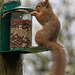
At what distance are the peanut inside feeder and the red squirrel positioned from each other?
0.71 feet

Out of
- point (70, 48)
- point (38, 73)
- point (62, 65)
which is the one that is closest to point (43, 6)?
point (62, 65)

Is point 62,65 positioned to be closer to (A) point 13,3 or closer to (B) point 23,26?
(B) point 23,26

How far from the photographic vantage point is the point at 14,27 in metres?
2.92

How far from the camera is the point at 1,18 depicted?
2.95 m

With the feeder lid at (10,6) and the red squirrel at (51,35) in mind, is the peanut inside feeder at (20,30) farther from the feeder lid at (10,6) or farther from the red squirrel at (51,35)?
the red squirrel at (51,35)

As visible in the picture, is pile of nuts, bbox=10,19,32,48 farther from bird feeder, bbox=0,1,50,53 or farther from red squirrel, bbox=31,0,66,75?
red squirrel, bbox=31,0,66,75

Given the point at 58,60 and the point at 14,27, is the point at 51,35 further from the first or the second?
the point at 14,27

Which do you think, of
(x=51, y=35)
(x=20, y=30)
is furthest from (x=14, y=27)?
(x=51, y=35)

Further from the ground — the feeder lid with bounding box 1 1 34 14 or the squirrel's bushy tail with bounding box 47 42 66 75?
the feeder lid with bounding box 1 1 34 14

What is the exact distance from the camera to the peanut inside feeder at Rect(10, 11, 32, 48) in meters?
2.89

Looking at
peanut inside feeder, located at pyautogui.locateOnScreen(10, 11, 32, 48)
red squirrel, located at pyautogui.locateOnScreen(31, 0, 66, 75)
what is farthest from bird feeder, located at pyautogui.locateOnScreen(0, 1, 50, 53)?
red squirrel, located at pyautogui.locateOnScreen(31, 0, 66, 75)

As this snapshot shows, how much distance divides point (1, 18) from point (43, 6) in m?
0.82

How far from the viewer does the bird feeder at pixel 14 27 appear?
9.46ft

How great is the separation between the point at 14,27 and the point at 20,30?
3.0 inches
